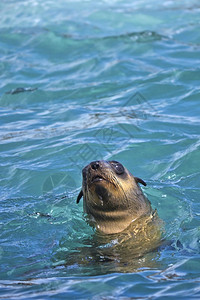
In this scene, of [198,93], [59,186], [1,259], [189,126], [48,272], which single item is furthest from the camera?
[198,93]

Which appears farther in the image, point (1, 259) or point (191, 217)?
point (191, 217)

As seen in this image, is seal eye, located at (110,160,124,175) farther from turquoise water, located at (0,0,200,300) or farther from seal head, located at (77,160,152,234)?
turquoise water, located at (0,0,200,300)

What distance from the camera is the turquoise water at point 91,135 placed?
17.4ft

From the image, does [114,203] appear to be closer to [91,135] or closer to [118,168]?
[118,168]

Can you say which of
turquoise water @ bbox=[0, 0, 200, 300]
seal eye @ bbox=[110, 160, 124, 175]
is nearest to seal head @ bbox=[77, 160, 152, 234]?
seal eye @ bbox=[110, 160, 124, 175]

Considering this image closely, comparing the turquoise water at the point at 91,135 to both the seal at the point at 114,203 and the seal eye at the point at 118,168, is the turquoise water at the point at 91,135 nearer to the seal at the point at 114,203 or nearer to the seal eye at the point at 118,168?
the seal at the point at 114,203

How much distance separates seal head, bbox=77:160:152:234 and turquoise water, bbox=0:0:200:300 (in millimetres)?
244

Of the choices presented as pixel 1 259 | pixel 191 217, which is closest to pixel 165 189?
pixel 191 217

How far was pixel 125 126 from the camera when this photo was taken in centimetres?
980

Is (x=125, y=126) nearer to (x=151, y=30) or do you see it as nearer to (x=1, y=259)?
(x=1, y=259)

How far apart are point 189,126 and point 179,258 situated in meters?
4.28

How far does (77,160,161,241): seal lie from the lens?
596 cm

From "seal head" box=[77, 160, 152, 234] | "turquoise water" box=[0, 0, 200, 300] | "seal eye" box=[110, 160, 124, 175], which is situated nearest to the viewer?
"turquoise water" box=[0, 0, 200, 300]

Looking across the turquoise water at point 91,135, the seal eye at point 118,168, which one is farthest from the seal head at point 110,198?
Result: the turquoise water at point 91,135
